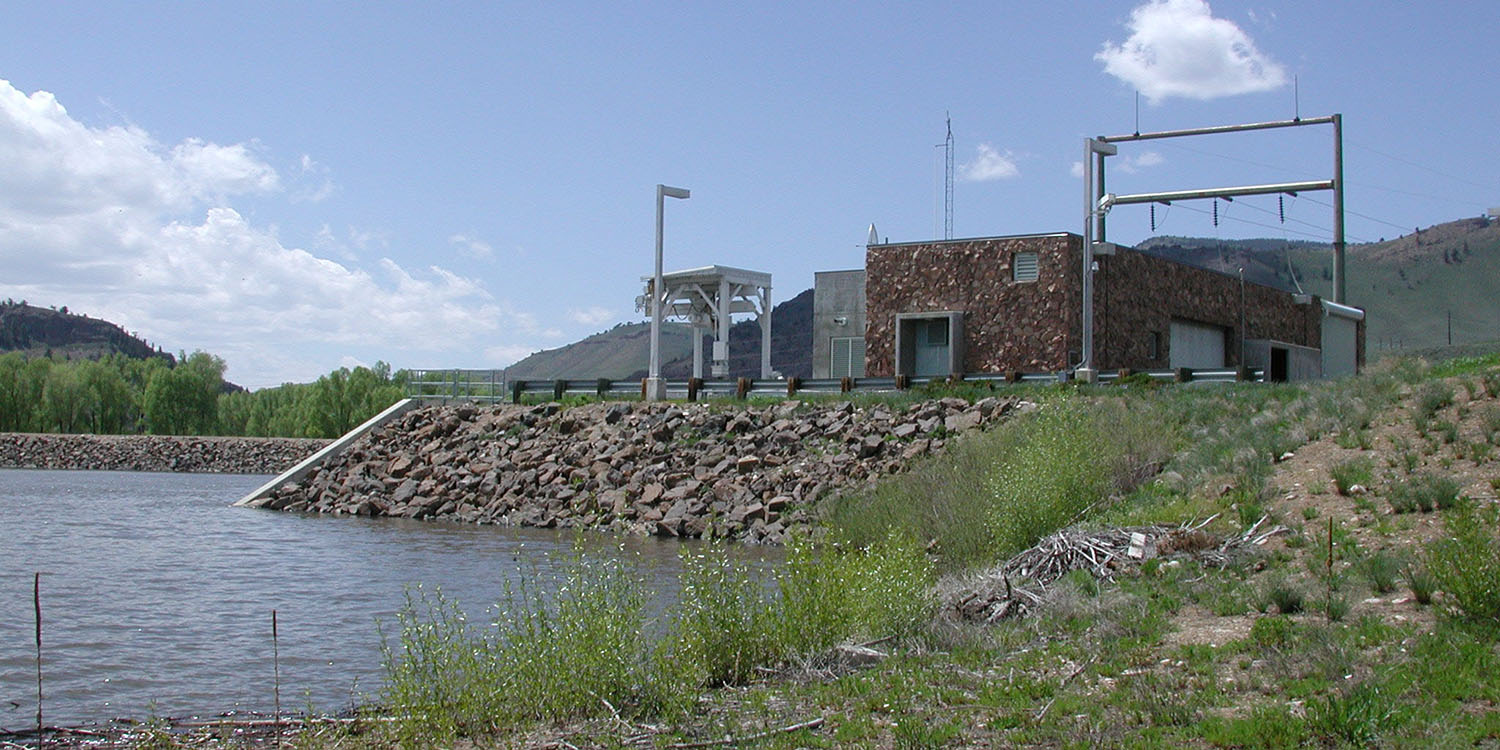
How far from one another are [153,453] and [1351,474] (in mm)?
84460

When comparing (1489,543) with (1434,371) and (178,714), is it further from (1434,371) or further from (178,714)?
(1434,371)

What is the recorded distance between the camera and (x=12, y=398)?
97438 millimetres

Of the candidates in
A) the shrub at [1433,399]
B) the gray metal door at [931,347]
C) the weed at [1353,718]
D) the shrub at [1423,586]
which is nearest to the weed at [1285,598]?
the shrub at [1423,586]

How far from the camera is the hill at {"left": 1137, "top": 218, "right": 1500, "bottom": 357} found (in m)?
167

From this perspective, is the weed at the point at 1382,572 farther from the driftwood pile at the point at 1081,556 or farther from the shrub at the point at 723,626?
the shrub at the point at 723,626

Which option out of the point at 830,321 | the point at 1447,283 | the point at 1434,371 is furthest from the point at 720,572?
the point at 1447,283

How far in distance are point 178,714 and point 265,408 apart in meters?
104

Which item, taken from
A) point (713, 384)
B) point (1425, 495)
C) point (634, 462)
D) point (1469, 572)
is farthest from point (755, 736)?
point (713, 384)

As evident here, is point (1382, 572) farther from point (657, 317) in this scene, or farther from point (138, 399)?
point (138, 399)

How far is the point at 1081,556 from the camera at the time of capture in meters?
14.0

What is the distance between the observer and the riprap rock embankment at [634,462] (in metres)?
28.1

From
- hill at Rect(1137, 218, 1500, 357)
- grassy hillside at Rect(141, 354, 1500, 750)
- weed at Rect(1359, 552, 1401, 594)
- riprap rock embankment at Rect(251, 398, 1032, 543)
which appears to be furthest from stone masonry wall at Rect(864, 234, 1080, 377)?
hill at Rect(1137, 218, 1500, 357)

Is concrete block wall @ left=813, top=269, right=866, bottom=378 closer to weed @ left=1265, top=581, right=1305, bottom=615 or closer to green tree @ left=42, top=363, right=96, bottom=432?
weed @ left=1265, top=581, right=1305, bottom=615

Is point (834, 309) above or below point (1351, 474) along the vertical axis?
above
